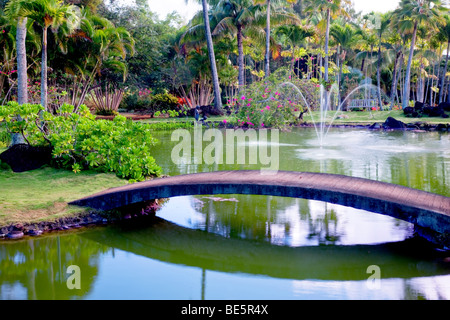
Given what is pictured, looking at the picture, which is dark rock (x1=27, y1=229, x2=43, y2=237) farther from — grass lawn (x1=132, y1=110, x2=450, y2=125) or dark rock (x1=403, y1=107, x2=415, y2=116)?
dark rock (x1=403, y1=107, x2=415, y2=116)

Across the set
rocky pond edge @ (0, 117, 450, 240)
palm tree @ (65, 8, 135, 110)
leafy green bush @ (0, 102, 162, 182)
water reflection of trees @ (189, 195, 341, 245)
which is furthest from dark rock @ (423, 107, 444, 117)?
rocky pond edge @ (0, 117, 450, 240)

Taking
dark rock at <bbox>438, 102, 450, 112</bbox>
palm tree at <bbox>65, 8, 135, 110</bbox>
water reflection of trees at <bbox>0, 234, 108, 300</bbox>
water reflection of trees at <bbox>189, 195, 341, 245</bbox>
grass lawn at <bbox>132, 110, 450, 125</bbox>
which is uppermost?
palm tree at <bbox>65, 8, 135, 110</bbox>

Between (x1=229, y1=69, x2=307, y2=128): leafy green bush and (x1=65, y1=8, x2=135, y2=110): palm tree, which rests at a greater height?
(x1=65, y1=8, x2=135, y2=110): palm tree

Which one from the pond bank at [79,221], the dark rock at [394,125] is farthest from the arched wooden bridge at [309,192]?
the dark rock at [394,125]

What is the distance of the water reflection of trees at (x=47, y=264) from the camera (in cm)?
428

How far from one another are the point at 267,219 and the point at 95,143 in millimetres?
3151

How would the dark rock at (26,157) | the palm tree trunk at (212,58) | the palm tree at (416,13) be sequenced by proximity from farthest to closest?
the palm tree at (416,13) < the palm tree trunk at (212,58) < the dark rock at (26,157)

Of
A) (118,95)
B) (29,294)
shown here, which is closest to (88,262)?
(29,294)

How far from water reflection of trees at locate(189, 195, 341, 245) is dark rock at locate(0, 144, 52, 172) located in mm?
2909

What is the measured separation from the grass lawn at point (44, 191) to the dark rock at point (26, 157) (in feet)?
0.65

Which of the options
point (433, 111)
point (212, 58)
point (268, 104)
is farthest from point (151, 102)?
point (433, 111)

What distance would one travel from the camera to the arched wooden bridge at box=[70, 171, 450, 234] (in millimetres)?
4965

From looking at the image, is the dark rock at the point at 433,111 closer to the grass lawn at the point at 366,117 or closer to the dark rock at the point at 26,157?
the grass lawn at the point at 366,117

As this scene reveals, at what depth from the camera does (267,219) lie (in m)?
6.43
